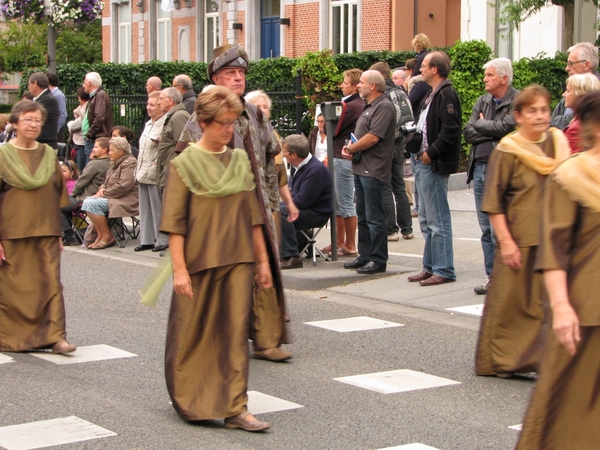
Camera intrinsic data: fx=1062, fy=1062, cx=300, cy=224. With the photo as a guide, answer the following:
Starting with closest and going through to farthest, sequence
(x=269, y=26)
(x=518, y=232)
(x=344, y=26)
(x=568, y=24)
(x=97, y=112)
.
→ 1. (x=518, y=232)
2. (x=97, y=112)
3. (x=568, y=24)
4. (x=344, y=26)
5. (x=269, y=26)

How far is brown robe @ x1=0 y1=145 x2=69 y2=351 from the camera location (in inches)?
298

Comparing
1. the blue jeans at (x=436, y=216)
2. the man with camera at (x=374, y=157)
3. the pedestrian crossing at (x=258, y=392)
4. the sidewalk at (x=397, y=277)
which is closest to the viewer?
the pedestrian crossing at (x=258, y=392)

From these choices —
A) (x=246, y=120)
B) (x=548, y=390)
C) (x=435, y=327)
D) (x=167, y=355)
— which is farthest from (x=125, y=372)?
(x=548, y=390)

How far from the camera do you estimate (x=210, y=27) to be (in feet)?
129

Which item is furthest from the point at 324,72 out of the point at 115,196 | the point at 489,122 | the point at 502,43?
the point at 489,122

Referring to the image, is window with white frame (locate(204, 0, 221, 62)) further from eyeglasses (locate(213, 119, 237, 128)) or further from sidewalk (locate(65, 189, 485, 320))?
eyeglasses (locate(213, 119, 237, 128))

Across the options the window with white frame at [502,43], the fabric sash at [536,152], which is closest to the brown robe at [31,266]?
the fabric sash at [536,152]

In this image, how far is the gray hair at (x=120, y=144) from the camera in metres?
13.7

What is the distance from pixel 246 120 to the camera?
7.41 meters

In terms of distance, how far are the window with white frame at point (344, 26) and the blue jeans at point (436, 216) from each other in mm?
23716

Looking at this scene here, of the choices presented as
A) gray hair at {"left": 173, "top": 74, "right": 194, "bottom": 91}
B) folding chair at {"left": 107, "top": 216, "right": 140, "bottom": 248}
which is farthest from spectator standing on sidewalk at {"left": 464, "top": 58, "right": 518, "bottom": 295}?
folding chair at {"left": 107, "top": 216, "right": 140, "bottom": 248}

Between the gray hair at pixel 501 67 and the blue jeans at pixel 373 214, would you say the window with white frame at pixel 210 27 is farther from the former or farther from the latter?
the gray hair at pixel 501 67

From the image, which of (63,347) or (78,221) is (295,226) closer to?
(63,347)

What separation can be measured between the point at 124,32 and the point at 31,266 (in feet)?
123
